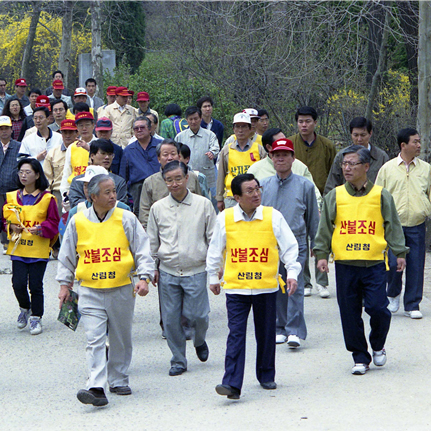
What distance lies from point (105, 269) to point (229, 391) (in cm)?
129

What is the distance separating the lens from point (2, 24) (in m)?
38.7

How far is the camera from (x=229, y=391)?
5.66m

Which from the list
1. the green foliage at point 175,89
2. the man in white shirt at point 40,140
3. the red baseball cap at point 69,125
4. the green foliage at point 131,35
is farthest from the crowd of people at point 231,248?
the green foliage at point 131,35

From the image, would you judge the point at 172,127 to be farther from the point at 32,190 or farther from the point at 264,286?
the point at 264,286

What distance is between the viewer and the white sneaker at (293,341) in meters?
7.07

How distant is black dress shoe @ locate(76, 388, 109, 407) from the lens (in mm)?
A: 5543

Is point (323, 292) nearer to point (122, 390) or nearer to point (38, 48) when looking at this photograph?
point (122, 390)

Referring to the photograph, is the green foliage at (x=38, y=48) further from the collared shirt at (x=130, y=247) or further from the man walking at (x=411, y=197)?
the collared shirt at (x=130, y=247)

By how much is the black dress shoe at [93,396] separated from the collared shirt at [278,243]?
1176 millimetres

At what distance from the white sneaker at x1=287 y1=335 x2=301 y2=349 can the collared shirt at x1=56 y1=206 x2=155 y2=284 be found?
1.73 metres

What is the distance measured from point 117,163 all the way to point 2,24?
31.9 m

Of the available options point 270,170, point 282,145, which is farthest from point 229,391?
point 270,170

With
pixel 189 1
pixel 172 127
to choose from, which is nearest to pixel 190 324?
pixel 172 127

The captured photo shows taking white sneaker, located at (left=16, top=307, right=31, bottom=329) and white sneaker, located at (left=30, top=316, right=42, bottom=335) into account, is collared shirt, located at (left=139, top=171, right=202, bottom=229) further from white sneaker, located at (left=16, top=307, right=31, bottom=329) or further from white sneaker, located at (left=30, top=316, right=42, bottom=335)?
white sneaker, located at (left=16, top=307, right=31, bottom=329)
